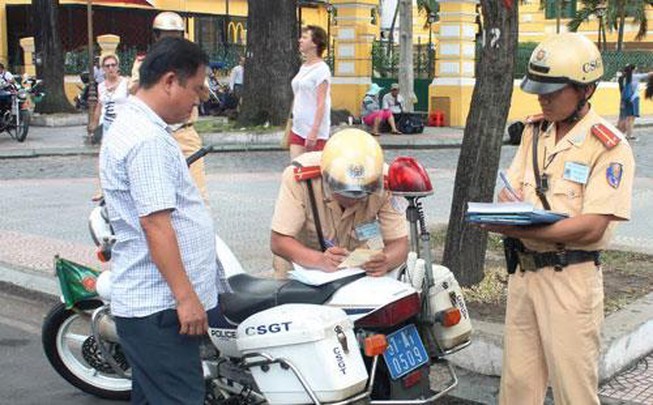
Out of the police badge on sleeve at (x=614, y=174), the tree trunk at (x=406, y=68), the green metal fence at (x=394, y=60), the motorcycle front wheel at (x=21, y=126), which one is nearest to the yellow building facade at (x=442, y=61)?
the green metal fence at (x=394, y=60)

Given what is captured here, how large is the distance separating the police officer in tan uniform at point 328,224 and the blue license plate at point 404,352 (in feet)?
1.09

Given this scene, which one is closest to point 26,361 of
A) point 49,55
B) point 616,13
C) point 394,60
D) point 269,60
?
point 269,60

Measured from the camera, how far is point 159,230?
311 centimetres

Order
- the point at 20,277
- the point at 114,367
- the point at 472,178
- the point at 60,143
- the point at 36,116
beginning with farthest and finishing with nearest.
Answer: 1. the point at 36,116
2. the point at 60,143
3. the point at 20,277
4. the point at 472,178
5. the point at 114,367

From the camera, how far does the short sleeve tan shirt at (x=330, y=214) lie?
13.8 ft

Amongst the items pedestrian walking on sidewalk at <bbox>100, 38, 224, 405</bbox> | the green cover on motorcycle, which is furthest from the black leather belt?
the green cover on motorcycle

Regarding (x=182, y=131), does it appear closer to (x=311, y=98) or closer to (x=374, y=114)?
(x=311, y=98)

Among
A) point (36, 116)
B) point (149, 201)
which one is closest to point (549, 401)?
point (149, 201)

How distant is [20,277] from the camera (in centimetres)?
735

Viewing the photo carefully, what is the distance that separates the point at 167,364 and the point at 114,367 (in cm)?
145

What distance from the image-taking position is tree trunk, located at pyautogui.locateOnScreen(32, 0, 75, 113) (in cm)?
2320

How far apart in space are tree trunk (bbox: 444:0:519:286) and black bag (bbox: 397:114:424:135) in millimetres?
14436

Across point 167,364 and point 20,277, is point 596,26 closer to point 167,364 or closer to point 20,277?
point 20,277

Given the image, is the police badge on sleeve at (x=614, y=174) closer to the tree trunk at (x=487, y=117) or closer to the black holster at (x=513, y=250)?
the black holster at (x=513, y=250)
